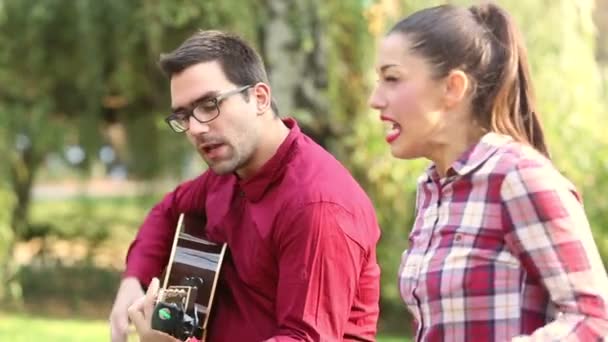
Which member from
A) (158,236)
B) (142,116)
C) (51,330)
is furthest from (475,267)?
(142,116)

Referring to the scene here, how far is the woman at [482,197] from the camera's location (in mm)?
1772

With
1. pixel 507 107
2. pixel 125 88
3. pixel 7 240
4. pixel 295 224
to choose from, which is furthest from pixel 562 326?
pixel 125 88

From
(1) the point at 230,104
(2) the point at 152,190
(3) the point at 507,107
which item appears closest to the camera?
(3) the point at 507,107

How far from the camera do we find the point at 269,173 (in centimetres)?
267

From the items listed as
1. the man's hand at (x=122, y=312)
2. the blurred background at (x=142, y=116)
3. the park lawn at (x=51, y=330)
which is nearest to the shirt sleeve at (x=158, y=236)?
the man's hand at (x=122, y=312)

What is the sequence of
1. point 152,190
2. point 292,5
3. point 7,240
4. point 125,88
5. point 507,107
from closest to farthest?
point 507,107, point 292,5, point 7,240, point 125,88, point 152,190

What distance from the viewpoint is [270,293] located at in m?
2.63

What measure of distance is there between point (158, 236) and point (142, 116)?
23.0 feet

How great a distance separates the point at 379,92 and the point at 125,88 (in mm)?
7298

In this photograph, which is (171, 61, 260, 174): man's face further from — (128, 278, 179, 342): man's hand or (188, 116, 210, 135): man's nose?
(128, 278, 179, 342): man's hand

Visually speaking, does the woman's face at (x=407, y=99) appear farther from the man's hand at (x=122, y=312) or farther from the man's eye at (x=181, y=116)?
the man's hand at (x=122, y=312)

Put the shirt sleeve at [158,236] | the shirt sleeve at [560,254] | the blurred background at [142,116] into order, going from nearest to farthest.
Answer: the shirt sleeve at [560,254], the shirt sleeve at [158,236], the blurred background at [142,116]

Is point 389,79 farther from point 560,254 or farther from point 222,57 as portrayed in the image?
point 222,57

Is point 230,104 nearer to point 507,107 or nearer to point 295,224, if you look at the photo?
point 295,224
